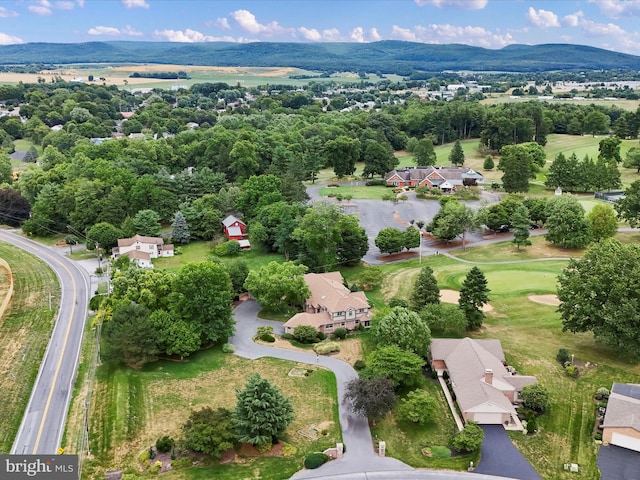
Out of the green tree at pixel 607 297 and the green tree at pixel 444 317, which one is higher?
the green tree at pixel 607 297

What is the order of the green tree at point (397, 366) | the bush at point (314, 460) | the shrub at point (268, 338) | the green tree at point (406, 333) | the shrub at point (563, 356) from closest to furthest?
the bush at point (314, 460) < the green tree at point (397, 366) < the green tree at point (406, 333) < the shrub at point (563, 356) < the shrub at point (268, 338)

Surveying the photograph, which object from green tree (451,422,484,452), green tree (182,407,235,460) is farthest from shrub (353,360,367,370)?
green tree (182,407,235,460)

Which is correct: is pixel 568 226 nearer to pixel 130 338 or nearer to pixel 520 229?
pixel 520 229

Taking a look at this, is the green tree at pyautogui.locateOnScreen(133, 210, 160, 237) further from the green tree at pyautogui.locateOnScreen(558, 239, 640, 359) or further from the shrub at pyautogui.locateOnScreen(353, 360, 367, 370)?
the green tree at pyautogui.locateOnScreen(558, 239, 640, 359)

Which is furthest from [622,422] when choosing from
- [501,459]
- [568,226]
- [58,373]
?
[58,373]

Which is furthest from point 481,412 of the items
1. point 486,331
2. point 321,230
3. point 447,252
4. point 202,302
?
point 447,252

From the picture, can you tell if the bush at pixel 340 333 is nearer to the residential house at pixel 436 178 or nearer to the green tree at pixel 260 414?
the green tree at pixel 260 414

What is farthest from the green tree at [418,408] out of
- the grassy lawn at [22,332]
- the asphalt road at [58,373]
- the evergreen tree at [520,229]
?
the evergreen tree at [520,229]
